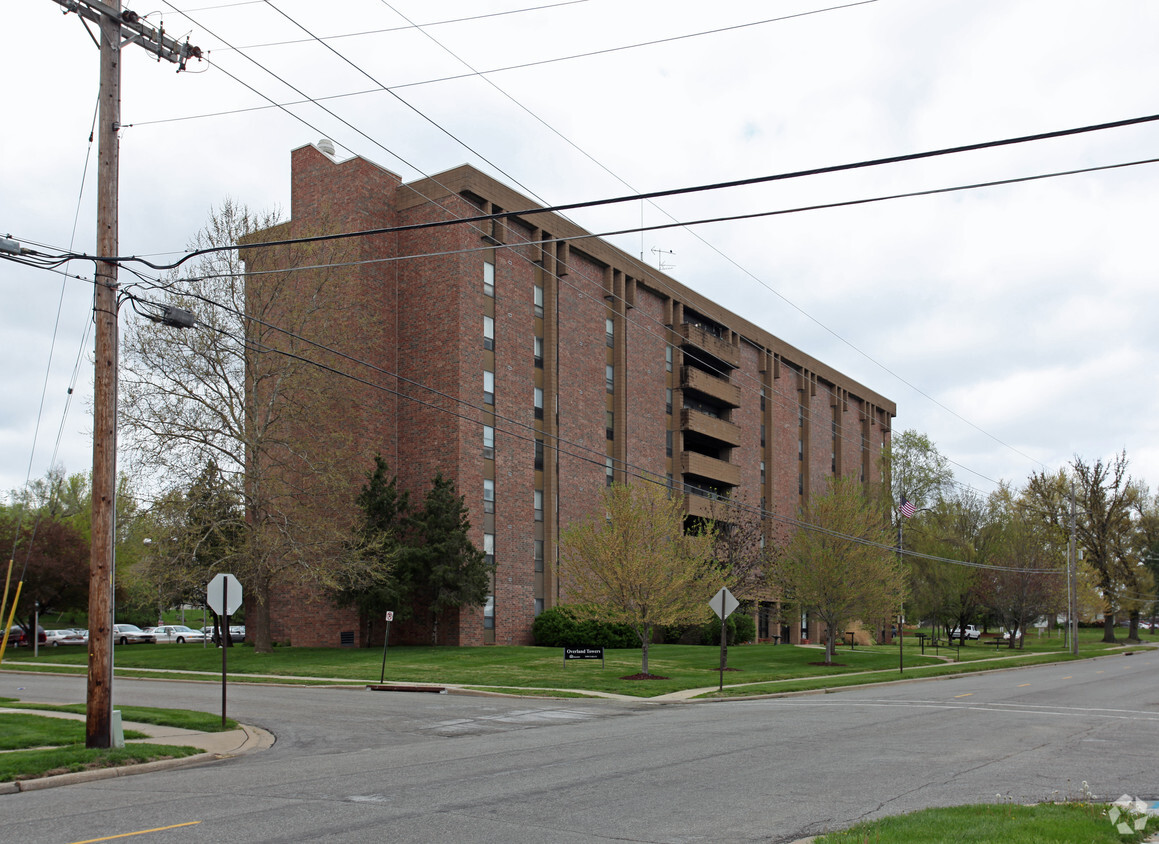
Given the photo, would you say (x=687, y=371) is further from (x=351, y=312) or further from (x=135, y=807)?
(x=135, y=807)

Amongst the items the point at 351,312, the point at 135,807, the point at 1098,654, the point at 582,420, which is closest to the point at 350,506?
the point at 351,312

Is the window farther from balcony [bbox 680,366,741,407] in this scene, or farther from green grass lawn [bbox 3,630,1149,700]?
balcony [bbox 680,366,741,407]

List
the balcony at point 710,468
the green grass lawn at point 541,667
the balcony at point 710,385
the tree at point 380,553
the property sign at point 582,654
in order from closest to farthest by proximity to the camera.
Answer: the green grass lawn at point 541,667
the property sign at point 582,654
the tree at point 380,553
the balcony at point 710,468
the balcony at point 710,385

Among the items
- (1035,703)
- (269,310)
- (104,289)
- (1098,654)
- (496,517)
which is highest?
(269,310)

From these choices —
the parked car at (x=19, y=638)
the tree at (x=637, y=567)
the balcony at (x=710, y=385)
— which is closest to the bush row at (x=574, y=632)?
the tree at (x=637, y=567)

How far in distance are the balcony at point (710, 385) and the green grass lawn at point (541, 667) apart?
663 inches

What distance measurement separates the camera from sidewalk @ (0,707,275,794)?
12102 mm

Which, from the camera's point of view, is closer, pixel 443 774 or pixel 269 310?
pixel 443 774

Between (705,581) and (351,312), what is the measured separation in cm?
1946

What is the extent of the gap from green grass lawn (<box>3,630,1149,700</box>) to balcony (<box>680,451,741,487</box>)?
495 inches

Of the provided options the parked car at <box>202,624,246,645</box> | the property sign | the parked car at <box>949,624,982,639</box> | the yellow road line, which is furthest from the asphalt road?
the parked car at <box>949,624,982,639</box>

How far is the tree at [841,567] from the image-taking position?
42156mm

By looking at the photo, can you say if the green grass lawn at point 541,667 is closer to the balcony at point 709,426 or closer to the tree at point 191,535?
the tree at point 191,535

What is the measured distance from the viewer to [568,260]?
48.4m
